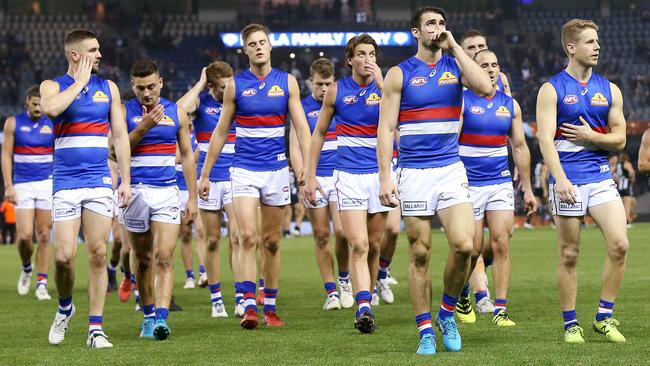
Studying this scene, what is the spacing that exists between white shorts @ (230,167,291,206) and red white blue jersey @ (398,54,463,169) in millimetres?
2632

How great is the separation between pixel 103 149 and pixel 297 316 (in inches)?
132

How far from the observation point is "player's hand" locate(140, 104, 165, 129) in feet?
33.4

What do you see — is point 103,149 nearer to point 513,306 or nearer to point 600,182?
point 600,182

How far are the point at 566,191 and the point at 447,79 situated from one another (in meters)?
1.22

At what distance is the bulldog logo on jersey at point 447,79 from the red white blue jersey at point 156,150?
3021 millimetres

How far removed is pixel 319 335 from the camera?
1016 centimetres

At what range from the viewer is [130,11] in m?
50.6

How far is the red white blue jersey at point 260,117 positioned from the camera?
36.5 feet

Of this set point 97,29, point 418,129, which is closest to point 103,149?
point 418,129

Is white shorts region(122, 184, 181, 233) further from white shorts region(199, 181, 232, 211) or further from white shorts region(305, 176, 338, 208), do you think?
white shorts region(305, 176, 338, 208)

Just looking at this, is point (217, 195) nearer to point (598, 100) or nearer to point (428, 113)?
point (428, 113)

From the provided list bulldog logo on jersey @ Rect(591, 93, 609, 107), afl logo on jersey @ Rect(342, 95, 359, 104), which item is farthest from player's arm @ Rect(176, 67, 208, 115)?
bulldog logo on jersey @ Rect(591, 93, 609, 107)

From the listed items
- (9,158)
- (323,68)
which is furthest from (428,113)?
(9,158)

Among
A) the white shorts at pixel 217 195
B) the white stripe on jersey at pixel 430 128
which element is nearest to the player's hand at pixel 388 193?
the white stripe on jersey at pixel 430 128
